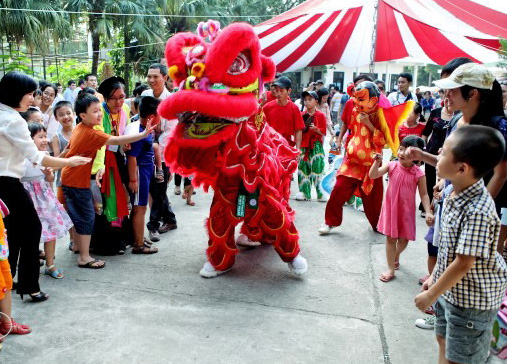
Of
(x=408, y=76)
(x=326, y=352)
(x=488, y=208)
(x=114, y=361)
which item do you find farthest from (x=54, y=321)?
(x=408, y=76)

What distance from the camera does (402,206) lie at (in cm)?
345

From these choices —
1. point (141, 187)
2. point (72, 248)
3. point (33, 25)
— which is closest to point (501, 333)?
point (141, 187)

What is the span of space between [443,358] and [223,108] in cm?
194

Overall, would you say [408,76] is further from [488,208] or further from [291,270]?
[488,208]

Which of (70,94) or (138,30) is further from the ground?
(138,30)

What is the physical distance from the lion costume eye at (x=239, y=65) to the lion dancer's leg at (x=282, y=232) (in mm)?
984

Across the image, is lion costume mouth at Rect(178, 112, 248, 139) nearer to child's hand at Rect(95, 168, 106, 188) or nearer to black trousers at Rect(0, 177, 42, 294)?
child's hand at Rect(95, 168, 106, 188)

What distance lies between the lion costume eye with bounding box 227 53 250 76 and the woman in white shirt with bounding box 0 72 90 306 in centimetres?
118

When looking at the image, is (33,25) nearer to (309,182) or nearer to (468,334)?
(309,182)

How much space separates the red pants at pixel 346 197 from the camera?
14.7ft

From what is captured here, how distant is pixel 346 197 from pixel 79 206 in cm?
251

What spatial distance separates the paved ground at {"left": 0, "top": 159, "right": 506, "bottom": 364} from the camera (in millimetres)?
2480

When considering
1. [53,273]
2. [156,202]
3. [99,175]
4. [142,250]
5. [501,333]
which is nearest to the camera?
[501,333]

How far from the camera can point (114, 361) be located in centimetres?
236
